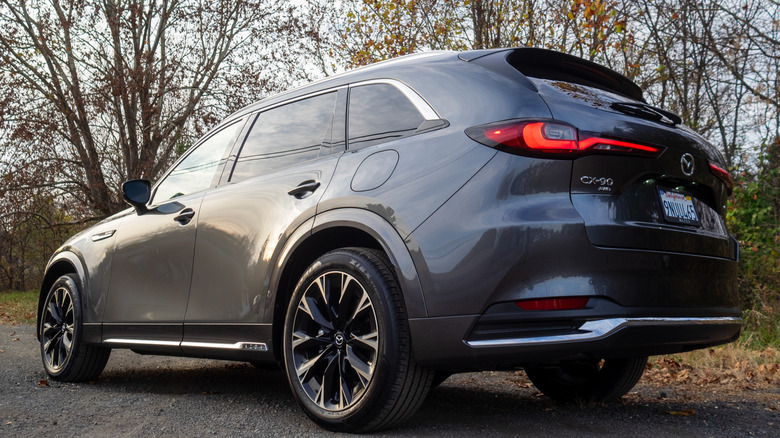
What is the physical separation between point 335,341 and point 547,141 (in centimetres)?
131

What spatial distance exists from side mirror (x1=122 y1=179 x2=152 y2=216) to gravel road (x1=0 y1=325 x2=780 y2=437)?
125 centimetres

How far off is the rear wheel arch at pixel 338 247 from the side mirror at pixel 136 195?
177 cm

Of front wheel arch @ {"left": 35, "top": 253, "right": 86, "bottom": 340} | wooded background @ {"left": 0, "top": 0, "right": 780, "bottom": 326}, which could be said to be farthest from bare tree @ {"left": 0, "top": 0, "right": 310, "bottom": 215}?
front wheel arch @ {"left": 35, "top": 253, "right": 86, "bottom": 340}

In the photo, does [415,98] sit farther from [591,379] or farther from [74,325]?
[74,325]

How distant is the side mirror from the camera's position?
4.81 meters

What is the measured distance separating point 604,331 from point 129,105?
1571cm

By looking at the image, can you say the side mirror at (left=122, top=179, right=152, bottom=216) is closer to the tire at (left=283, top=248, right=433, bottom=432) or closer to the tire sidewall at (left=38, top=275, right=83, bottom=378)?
the tire sidewall at (left=38, top=275, right=83, bottom=378)

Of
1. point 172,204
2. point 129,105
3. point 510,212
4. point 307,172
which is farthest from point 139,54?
point 510,212

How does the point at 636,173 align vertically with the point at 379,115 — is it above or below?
below

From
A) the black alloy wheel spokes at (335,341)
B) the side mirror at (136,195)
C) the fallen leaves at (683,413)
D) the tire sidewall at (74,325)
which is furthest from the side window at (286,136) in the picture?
the fallen leaves at (683,413)

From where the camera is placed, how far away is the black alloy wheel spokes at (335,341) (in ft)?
9.98

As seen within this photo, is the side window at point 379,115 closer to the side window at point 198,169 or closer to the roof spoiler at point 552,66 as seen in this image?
the roof spoiler at point 552,66

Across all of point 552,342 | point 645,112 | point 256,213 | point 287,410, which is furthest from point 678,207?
point 287,410

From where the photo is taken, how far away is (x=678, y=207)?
9.75ft
